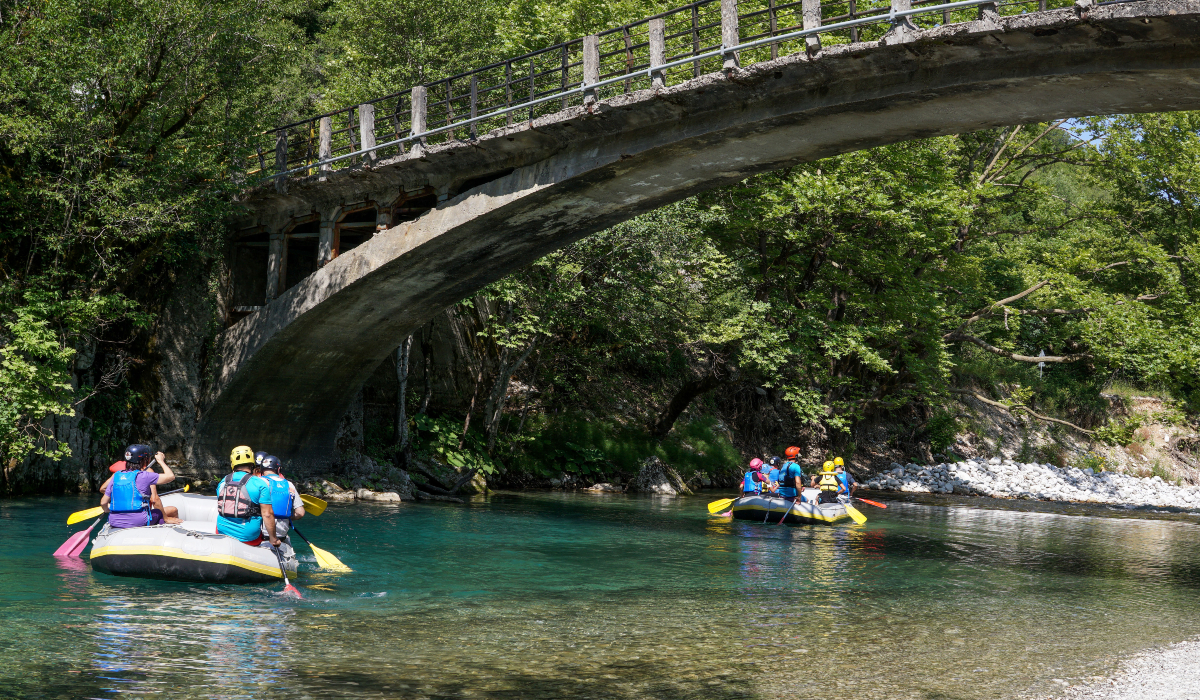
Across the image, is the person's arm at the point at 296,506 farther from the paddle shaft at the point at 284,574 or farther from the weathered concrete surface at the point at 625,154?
the weathered concrete surface at the point at 625,154

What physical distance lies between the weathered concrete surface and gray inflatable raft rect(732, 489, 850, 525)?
6.20 m

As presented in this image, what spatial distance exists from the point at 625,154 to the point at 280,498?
740cm

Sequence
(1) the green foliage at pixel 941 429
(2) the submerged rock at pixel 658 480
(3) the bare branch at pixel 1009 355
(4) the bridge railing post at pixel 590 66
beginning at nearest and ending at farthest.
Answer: (4) the bridge railing post at pixel 590 66, (2) the submerged rock at pixel 658 480, (3) the bare branch at pixel 1009 355, (1) the green foliage at pixel 941 429

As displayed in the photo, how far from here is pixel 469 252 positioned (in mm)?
17516

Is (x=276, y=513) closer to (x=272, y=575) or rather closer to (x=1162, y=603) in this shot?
(x=272, y=575)

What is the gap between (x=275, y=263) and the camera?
19.6 m

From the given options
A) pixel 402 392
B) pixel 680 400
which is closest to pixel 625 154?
pixel 402 392

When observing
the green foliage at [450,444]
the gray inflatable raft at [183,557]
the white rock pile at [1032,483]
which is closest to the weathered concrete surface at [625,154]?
the green foliage at [450,444]

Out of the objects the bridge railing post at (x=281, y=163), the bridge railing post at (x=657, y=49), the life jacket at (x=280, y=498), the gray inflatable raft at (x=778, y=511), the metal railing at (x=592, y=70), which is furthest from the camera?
the gray inflatable raft at (x=778, y=511)

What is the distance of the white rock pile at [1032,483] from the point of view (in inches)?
1063

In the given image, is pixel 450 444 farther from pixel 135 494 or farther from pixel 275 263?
pixel 135 494

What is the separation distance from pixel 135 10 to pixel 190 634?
13109mm

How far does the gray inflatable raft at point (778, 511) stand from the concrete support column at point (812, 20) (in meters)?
9.34

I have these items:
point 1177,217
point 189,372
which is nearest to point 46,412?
point 189,372
